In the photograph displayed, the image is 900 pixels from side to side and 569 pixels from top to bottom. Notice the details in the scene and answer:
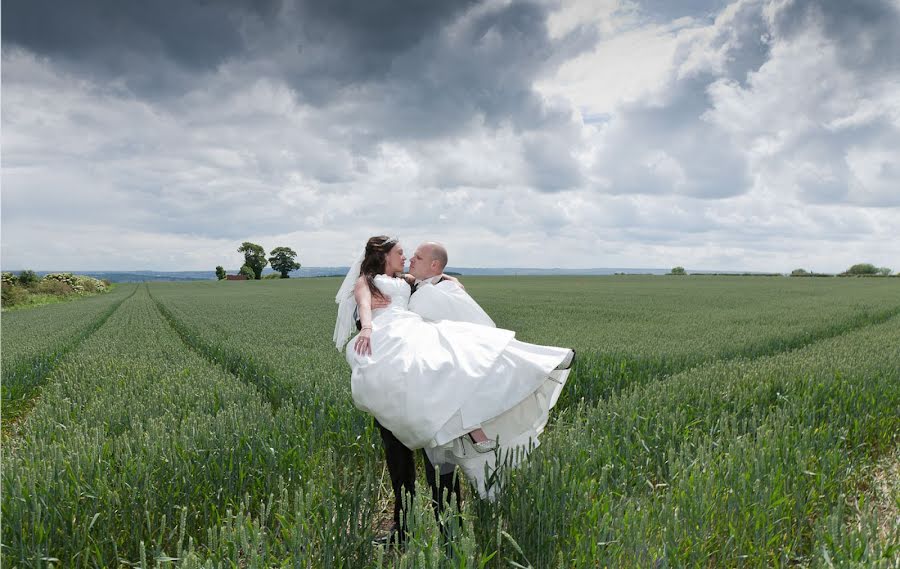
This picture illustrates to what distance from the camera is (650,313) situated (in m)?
21.4

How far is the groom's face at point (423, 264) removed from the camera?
12.1 feet

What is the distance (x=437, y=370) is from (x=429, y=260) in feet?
3.05

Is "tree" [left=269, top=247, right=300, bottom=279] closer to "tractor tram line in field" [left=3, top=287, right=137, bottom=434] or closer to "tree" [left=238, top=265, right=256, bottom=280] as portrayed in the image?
"tree" [left=238, top=265, right=256, bottom=280]

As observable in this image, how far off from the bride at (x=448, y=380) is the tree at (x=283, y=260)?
11319cm

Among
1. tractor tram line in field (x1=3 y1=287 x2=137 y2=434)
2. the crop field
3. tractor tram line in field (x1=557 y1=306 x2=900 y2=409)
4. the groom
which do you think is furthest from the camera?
tractor tram line in field (x1=3 y1=287 x2=137 y2=434)

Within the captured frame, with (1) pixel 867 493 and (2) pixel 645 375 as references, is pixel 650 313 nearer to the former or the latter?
(2) pixel 645 375

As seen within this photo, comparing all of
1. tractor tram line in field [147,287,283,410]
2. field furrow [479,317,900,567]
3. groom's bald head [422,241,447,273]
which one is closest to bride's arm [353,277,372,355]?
groom's bald head [422,241,447,273]

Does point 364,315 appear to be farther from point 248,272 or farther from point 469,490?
point 248,272

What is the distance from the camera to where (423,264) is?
371cm

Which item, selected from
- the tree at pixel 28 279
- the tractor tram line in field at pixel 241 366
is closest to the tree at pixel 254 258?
the tree at pixel 28 279

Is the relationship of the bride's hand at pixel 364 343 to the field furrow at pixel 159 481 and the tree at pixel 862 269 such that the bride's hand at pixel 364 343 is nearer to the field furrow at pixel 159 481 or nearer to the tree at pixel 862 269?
the field furrow at pixel 159 481

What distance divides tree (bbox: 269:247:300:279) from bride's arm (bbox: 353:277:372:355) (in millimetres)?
112971

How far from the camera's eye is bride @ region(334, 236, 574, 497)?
3035mm

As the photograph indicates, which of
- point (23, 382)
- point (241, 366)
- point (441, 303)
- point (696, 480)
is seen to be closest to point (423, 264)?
point (441, 303)
